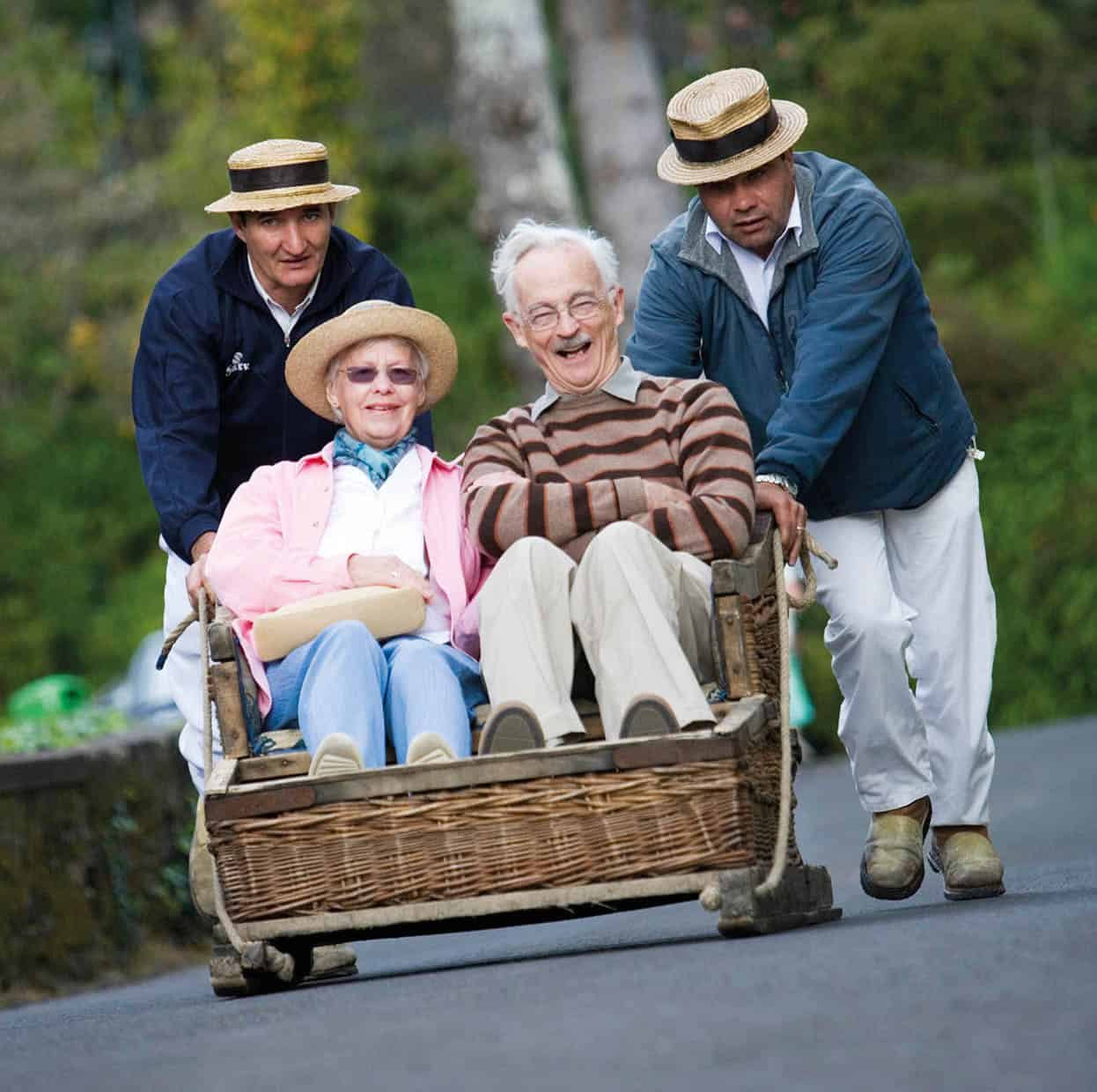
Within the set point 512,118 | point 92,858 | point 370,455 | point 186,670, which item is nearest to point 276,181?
point 370,455

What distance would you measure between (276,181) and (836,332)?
1.73 metres

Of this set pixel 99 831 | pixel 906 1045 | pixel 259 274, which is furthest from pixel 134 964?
pixel 906 1045

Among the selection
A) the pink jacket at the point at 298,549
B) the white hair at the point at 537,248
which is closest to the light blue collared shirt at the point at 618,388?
the white hair at the point at 537,248

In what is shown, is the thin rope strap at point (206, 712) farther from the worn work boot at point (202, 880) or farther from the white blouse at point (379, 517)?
the worn work boot at point (202, 880)

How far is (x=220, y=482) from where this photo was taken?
305 inches

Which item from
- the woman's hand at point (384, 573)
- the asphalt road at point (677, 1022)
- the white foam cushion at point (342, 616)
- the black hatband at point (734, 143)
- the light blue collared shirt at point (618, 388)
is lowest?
the asphalt road at point (677, 1022)

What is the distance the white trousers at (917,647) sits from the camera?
7207 mm

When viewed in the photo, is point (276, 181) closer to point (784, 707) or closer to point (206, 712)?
point (206, 712)

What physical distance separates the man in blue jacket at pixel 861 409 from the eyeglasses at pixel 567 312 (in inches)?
21.5

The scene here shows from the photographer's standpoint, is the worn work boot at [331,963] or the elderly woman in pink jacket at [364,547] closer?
the elderly woman in pink jacket at [364,547]

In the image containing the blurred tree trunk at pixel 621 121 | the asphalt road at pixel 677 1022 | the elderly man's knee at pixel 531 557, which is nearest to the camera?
the asphalt road at pixel 677 1022

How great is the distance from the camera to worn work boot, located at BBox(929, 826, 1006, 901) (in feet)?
22.8

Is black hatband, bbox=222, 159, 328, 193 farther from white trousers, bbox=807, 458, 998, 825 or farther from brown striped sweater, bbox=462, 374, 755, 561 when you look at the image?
white trousers, bbox=807, 458, 998, 825

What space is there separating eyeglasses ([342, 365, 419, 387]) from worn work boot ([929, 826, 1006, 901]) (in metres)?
1.98
